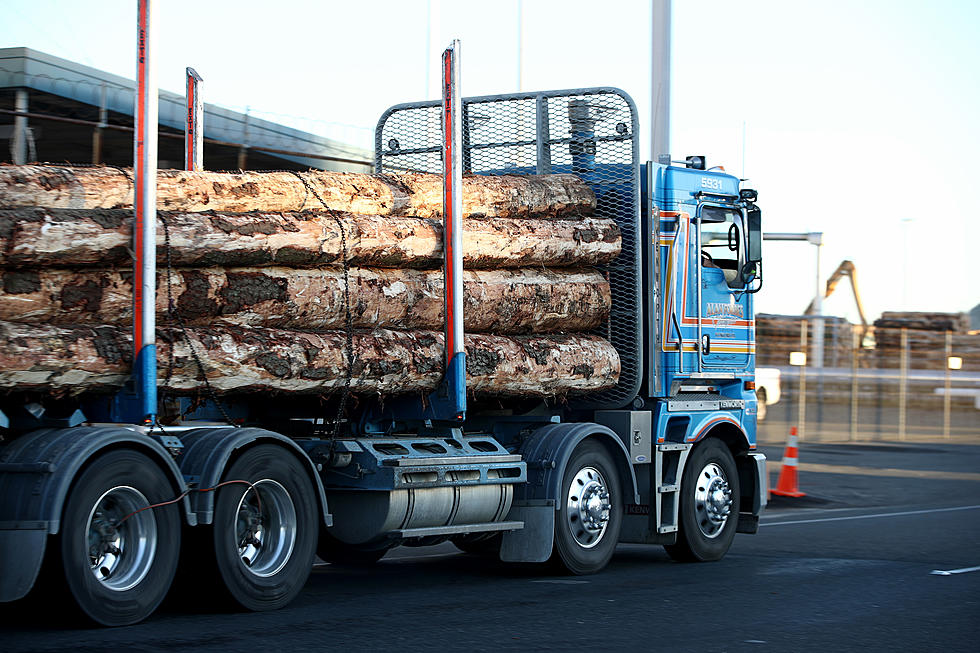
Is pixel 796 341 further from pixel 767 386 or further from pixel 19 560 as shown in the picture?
pixel 19 560

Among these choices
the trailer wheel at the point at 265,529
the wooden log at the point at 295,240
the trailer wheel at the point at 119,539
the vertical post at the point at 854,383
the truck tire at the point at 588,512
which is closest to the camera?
the trailer wheel at the point at 119,539

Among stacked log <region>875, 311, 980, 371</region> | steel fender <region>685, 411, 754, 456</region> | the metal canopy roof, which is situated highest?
Answer: the metal canopy roof

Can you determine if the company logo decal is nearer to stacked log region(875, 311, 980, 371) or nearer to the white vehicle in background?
the white vehicle in background

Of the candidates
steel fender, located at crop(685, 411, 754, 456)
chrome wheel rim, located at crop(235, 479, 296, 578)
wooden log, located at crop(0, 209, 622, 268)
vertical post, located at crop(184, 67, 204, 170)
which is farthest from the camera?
steel fender, located at crop(685, 411, 754, 456)

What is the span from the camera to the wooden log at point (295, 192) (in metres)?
8.67

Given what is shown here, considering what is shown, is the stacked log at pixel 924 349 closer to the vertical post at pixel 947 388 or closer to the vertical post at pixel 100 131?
the vertical post at pixel 947 388

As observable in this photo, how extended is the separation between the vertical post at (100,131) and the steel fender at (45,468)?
36.7 ft

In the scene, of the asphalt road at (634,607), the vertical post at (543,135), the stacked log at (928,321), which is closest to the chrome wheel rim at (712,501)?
the asphalt road at (634,607)

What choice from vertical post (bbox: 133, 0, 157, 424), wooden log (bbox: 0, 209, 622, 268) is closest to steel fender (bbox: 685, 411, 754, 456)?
wooden log (bbox: 0, 209, 622, 268)

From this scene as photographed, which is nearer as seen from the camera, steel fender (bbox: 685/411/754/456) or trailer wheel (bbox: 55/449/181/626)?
trailer wheel (bbox: 55/449/181/626)

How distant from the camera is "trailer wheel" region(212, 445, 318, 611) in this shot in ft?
28.3

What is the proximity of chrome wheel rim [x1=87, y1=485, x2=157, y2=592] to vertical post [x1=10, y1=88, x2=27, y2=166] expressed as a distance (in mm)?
10880

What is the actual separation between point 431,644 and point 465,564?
15.8ft

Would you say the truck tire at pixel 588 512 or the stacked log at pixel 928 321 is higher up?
the stacked log at pixel 928 321
